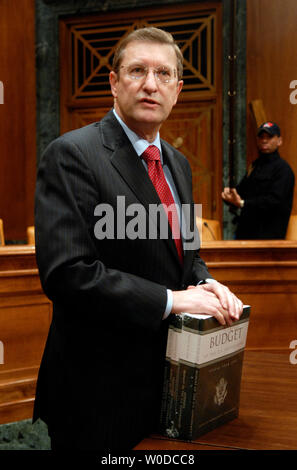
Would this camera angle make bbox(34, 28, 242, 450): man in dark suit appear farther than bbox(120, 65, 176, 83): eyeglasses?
No

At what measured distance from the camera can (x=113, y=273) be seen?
1.03m

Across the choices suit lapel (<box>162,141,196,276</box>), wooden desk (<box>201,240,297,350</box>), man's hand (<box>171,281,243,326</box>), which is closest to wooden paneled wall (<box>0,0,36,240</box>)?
wooden desk (<box>201,240,297,350</box>)

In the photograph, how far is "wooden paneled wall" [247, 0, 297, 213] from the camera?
526 centimetres

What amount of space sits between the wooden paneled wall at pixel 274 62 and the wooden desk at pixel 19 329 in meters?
3.44

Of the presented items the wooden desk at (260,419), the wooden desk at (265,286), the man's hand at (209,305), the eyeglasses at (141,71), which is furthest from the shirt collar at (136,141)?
the wooden desk at (265,286)

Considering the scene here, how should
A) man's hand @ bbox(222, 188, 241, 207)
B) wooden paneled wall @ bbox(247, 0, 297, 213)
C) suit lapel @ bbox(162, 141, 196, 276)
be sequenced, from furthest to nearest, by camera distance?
wooden paneled wall @ bbox(247, 0, 297, 213) → man's hand @ bbox(222, 188, 241, 207) → suit lapel @ bbox(162, 141, 196, 276)

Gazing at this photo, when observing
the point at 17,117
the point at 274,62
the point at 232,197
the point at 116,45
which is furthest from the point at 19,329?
the point at 274,62

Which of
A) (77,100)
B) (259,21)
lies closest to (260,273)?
(259,21)

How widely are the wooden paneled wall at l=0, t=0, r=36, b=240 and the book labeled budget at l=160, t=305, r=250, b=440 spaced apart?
5.09m

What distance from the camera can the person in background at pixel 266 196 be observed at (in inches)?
156

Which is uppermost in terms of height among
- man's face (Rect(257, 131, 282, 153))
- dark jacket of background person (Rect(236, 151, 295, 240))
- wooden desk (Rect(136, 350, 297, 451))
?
man's face (Rect(257, 131, 282, 153))

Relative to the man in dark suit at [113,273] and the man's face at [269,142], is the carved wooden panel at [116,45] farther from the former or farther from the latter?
the man in dark suit at [113,273]

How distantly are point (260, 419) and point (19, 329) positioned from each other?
1783 millimetres

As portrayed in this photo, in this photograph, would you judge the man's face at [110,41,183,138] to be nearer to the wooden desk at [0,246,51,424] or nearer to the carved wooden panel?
the wooden desk at [0,246,51,424]
